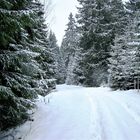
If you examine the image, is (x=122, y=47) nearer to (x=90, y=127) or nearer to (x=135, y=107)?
(x=135, y=107)

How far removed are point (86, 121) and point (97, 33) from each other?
2675 cm

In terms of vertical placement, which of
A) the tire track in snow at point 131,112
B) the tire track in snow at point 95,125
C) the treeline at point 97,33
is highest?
the treeline at point 97,33

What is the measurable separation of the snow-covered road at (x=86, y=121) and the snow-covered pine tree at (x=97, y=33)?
20545 mm

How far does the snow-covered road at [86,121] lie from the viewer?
9438 millimetres

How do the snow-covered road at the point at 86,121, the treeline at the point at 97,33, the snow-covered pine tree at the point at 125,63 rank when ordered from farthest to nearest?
the treeline at the point at 97,33
the snow-covered pine tree at the point at 125,63
the snow-covered road at the point at 86,121

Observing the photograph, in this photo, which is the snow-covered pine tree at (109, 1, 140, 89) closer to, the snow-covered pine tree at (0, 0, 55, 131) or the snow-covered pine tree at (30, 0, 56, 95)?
the snow-covered pine tree at (30, 0, 56, 95)

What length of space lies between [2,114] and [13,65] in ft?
5.42

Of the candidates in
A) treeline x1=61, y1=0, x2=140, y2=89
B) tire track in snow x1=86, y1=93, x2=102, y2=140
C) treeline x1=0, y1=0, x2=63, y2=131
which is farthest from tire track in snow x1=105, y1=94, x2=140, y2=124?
treeline x1=61, y1=0, x2=140, y2=89

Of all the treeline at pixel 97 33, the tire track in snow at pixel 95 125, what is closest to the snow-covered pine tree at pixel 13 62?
the tire track in snow at pixel 95 125

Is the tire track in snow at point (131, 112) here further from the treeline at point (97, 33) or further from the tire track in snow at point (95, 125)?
the treeline at point (97, 33)

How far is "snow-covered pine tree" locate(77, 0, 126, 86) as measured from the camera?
3595cm

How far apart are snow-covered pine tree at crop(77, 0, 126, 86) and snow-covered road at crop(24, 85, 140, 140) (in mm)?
20545

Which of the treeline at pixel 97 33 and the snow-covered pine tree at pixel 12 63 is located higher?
the treeline at pixel 97 33

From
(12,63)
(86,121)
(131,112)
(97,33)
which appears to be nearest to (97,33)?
(97,33)
